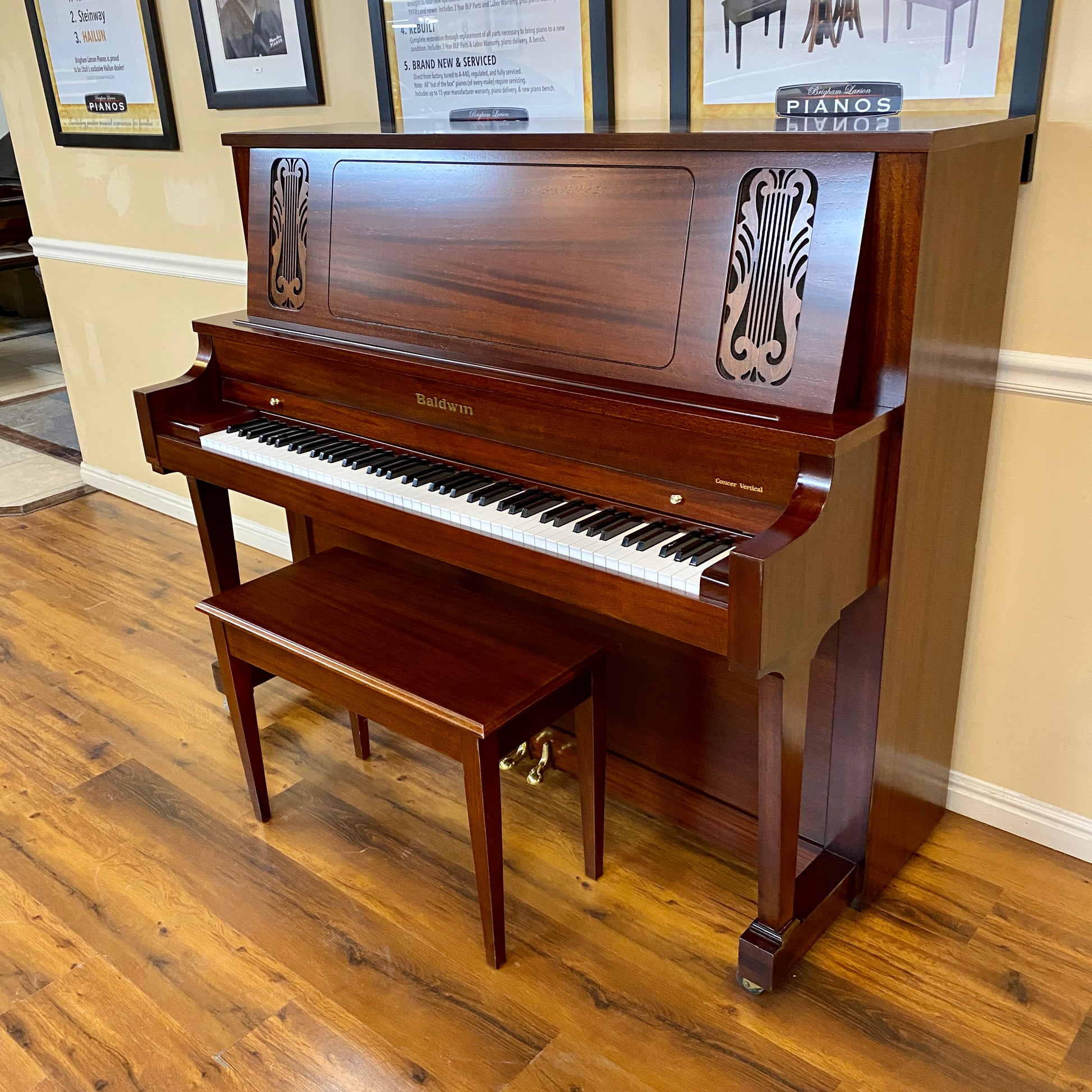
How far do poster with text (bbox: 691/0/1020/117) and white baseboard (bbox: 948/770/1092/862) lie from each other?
119cm

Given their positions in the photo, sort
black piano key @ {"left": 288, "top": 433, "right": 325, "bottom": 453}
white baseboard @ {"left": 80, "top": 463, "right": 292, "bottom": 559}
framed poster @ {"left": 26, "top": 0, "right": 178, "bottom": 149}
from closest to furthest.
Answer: black piano key @ {"left": 288, "top": 433, "right": 325, "bottom": 453}
framed poster @ {"left": 26, "top": 0, "right": 178, "bottom": 149}
white baseboard @ {"left": 80, "top": 463, "right": 292, "bottom": 559}

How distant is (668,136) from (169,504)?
2.55m

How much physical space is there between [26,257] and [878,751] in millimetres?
5814

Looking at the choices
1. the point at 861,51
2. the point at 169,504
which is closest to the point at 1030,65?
the point at 861,51

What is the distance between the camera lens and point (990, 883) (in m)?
1.86

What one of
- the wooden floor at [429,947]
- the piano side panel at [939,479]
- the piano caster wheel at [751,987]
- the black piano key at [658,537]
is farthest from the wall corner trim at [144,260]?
the piano caster wheel at [751,987]

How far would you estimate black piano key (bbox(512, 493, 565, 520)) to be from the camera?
1.60 meters

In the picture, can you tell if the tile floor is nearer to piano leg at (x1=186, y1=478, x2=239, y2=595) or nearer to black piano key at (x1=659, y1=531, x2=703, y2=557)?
piano leg at (x1=186, y1=478, x2=239, y2=595)

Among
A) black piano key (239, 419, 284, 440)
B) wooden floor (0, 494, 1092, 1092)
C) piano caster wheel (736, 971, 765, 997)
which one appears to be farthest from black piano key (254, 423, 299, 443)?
piano caster wheel (736, 971, 765, 997)

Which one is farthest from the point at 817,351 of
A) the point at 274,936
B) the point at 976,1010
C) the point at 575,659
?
the point at 274,936

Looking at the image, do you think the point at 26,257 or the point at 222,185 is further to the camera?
the point at 26,257

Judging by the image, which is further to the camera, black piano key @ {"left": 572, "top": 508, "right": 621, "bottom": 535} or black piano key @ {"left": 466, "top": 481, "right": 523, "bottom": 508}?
black piano key @ {"left": 466, "top": 481, "right": 523, "bottom": 508}

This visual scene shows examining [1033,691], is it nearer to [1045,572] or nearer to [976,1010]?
[1045,572]

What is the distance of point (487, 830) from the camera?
62.5 inches
